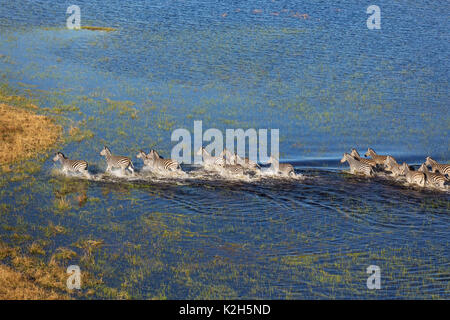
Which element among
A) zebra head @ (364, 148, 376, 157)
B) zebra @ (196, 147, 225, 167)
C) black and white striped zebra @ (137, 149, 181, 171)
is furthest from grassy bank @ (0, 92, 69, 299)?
zebra head @ (364, 148, 376, 157)

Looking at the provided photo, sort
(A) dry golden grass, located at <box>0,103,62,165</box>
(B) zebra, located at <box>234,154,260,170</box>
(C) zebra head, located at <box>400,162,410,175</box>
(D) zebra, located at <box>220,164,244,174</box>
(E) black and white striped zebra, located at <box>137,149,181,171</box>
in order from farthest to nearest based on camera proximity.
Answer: (A) dry golden grass, located at <box>0,103,62,165</box> → (B) zebra, located at <box>234,154,260,170</box> → (C) zebra head, located at <box>400,162,410,175</box> → (D) zebra, located at <box>220,164,244,174</box> → (E) black and white striped zebra, located at <box>137,149,181,171</box>

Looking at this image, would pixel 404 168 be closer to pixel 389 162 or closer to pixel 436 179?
pixel 389 162

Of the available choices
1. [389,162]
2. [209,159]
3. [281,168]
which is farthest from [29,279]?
[389,162]

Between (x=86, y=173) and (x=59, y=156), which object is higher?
(x=59, y=156)

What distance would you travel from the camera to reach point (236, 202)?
63.1 ft

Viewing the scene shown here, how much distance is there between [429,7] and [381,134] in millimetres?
23981

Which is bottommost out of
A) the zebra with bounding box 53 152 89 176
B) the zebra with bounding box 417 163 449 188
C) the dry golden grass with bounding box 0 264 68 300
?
the dry golden grass with bounding box 0 264 68 300

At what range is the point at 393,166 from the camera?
70.6 feet

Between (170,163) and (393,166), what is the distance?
7.55 metres

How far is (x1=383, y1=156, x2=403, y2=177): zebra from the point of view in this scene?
2133 cm

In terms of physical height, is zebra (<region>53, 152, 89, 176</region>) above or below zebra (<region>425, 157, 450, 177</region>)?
below

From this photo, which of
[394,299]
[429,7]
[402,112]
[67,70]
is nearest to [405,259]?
[394,299]

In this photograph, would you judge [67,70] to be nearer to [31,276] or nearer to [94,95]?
[94,95]

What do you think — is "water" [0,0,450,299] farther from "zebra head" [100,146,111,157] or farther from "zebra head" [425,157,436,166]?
"zebra head" [425,157,436,166]
